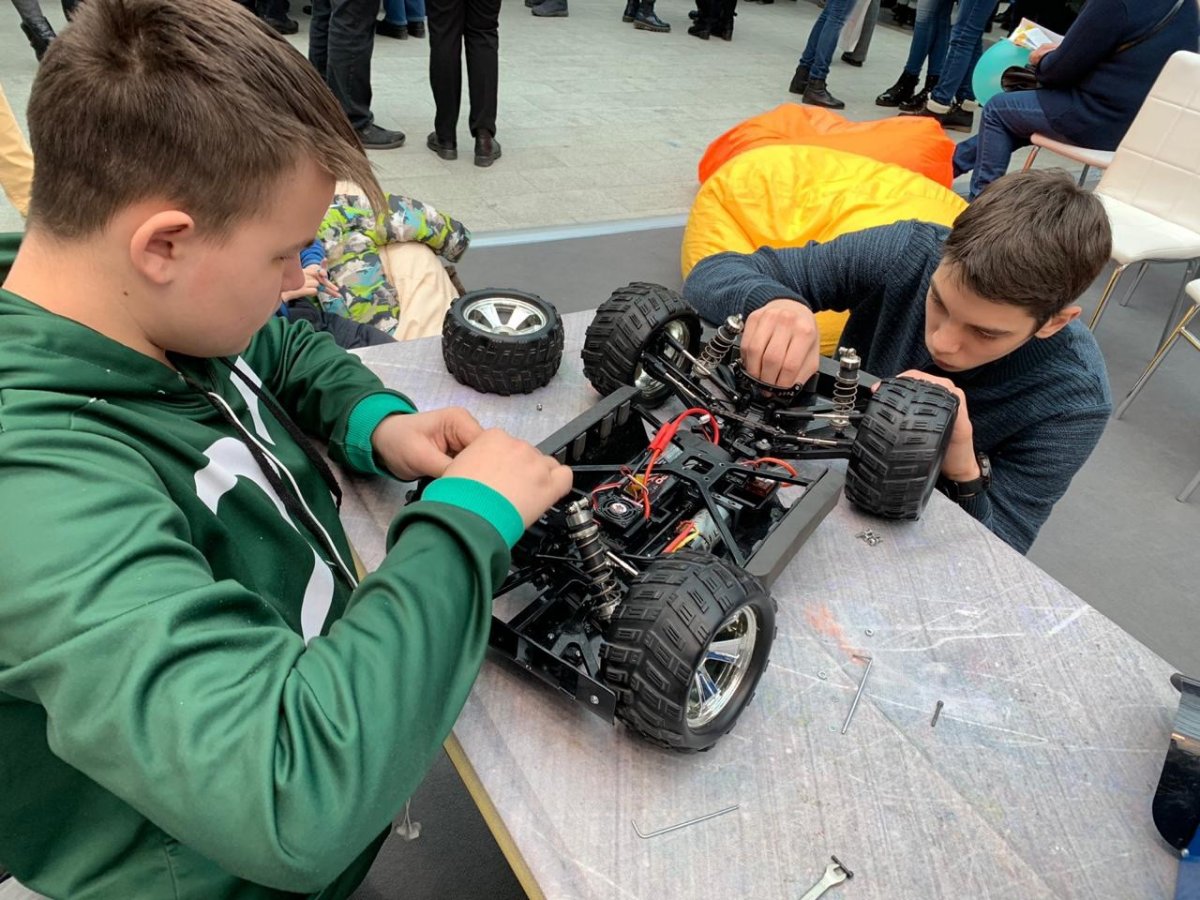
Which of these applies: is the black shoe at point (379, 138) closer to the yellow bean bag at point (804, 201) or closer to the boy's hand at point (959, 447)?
the yellow bean bag at point (804, 201)

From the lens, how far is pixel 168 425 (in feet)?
2.73

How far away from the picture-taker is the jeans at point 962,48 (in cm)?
560

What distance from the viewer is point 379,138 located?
4.41m

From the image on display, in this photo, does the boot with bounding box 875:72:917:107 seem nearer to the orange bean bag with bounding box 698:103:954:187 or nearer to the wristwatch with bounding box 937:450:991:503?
the orange bean bag with bounding box 698:103:954:187

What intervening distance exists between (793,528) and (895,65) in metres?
7.70

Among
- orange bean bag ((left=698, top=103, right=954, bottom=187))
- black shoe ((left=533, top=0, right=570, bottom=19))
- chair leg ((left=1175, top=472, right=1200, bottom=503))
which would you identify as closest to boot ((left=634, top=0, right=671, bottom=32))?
black shoe ((left=533, top=0, right=570, bottom=19))

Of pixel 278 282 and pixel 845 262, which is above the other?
pixel 278 282

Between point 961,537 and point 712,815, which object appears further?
point 961,537

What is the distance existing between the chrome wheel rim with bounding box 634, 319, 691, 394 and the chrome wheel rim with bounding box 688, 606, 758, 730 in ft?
1.88

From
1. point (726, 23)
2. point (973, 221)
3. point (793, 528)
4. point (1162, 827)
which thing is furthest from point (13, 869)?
point (726, 23)

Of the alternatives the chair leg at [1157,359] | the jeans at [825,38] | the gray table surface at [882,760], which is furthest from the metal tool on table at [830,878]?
the jeans at [825,38]

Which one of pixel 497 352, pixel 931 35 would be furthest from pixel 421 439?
pixel 931 35

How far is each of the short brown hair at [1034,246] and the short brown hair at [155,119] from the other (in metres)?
1.16

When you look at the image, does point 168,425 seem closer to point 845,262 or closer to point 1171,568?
point 845,262
